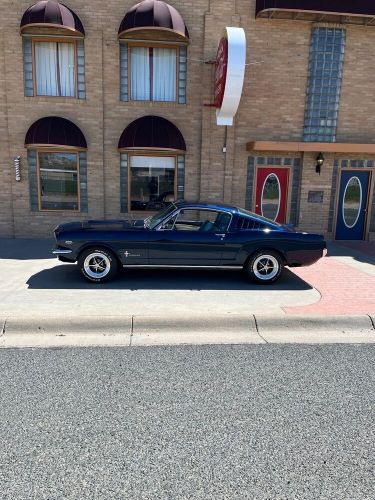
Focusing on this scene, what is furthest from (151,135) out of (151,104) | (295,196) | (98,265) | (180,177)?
(98,265)

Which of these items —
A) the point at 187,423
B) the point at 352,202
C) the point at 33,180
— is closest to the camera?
the point at 187,423

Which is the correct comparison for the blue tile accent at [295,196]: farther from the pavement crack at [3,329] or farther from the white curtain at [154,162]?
the pavement crack at [3,329]

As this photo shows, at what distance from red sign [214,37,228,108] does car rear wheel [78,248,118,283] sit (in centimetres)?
549

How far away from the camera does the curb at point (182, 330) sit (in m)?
4.27

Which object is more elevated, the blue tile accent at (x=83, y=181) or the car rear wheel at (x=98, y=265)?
the blue tile accent at (x=83, y=181)

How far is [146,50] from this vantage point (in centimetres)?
A: 1015

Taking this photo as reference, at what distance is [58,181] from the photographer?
10.6 m

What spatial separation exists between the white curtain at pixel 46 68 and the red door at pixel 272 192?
6464mm

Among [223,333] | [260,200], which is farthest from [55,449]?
[260,200]

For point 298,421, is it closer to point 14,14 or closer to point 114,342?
point 114,342

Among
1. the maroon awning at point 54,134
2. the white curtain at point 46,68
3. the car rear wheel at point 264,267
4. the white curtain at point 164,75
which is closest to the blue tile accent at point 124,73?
the white curtain at point 164,75

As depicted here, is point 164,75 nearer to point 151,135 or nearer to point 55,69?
point 151,135

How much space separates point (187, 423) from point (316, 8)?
11.0 meters

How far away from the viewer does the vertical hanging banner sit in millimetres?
8391
